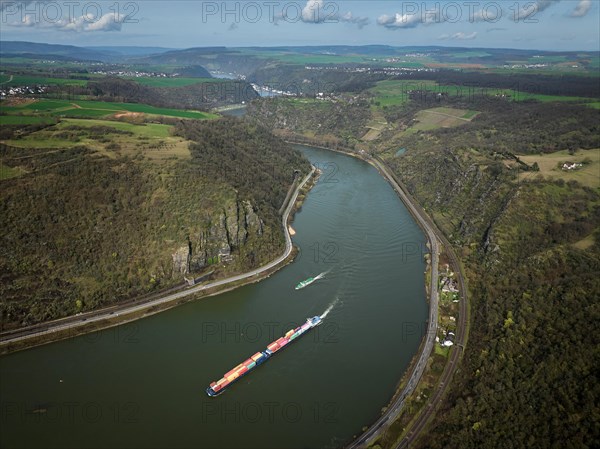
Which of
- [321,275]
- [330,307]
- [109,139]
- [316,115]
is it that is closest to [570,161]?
[321,275]

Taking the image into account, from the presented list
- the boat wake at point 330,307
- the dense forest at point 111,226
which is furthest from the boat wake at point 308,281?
the dense forest at point 111,226

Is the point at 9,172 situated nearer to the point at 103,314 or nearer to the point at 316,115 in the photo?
the point at 103,314

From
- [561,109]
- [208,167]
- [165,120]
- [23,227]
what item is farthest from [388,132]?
[23,227]

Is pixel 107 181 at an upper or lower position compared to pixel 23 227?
upper

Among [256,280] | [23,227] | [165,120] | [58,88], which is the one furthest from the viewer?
[58,88]

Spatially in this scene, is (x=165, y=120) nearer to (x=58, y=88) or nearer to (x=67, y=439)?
(x=58, y=88)

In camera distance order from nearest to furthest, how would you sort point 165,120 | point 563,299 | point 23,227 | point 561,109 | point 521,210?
point 563,299
point 23,227
point 521,210
point 165,120
point 561,109

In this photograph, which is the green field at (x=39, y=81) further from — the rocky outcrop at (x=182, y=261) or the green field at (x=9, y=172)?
the rocky outcrop at (x=182, y=261)
